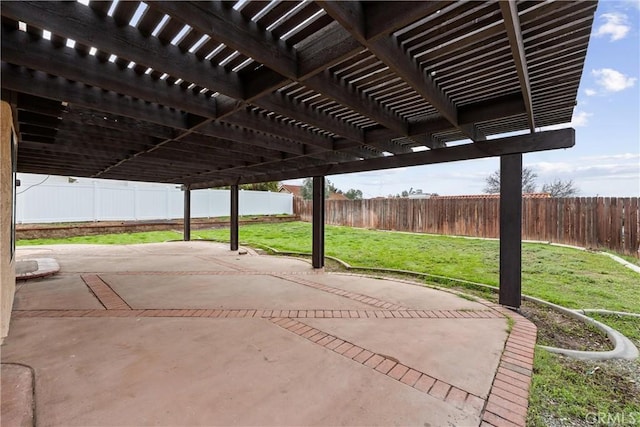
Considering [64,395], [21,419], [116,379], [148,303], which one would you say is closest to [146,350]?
[116,379]

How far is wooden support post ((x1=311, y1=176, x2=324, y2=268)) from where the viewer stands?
272 inches

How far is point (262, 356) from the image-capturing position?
8.95ft

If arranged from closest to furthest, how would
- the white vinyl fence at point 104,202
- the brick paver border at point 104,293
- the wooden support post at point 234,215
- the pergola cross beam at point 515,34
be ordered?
1. the pergola cross beam at point 515,34
2. the brick paver border at point 104,293
3. the wooden support post at point 234,215
4. the white vinyl fence at point 104,202

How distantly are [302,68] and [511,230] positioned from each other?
3574 mm

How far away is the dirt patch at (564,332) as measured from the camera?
317 cm

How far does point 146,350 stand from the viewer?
9.30 ft

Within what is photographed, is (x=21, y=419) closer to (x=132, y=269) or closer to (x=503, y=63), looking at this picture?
(x=503, y=63)

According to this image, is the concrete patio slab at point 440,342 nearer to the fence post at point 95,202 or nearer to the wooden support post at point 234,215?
the wooden support post at point 234,215

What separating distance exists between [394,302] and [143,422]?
3272mm

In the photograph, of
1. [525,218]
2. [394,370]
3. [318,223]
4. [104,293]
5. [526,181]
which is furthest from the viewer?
[526,181]

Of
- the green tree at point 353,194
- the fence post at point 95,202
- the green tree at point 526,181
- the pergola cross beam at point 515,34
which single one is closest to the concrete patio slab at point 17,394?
→ the pergola cross beam at point 515,34

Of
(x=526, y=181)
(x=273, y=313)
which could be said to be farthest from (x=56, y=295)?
(x=526, y=181)

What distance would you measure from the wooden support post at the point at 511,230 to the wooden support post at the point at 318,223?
3.68m

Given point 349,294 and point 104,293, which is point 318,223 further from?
point 104,293
